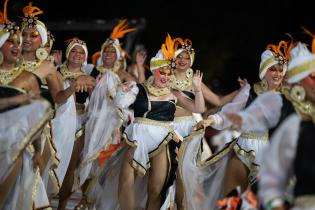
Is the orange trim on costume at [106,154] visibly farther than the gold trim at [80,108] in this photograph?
No

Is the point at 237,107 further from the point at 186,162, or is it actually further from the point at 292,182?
the point at 292,182

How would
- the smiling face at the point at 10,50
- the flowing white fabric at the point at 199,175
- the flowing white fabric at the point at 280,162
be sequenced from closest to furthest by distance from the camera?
the flowing white fabric at the point at 280,162 → the smiling face at the point at 10,50 → the flowing white fabric at the point at 199,175

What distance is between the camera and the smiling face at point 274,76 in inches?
359

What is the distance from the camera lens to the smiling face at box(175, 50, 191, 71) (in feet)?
33.8

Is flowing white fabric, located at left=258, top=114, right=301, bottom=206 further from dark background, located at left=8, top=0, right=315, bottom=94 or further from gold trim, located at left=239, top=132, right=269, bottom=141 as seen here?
dark background, located at left=8, top=0, right=315, bottom=94

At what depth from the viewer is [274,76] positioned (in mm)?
9156

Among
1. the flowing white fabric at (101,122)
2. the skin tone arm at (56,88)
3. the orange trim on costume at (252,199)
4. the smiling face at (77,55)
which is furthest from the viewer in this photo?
the smiling face at (77,55)

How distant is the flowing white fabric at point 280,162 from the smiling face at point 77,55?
5284mm

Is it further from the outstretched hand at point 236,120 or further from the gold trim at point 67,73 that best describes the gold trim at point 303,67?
the gold trim at point 67,73

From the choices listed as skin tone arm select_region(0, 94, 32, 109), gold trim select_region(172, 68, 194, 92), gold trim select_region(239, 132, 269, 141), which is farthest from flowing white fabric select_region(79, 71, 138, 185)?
skin tone arm select_region(0, 94, 32, 109)

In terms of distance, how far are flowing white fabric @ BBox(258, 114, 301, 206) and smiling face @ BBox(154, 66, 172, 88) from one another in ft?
12.5

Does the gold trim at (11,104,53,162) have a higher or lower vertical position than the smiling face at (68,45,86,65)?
lower

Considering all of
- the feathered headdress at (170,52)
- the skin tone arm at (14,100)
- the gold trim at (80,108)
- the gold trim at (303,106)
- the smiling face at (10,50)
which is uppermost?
the smiling face at (10,50)

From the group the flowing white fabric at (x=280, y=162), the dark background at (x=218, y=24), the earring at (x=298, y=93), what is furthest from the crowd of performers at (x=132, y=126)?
the dark background at (x=218, y=24)
